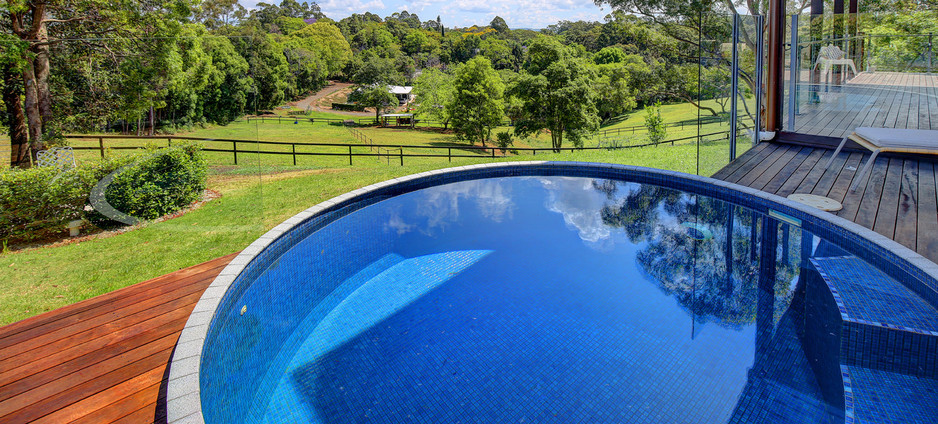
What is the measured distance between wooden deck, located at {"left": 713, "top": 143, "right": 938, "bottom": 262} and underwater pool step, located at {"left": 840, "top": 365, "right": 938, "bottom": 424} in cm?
134

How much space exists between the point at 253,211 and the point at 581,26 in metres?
76.5

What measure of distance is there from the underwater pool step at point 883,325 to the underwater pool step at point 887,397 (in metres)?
0.10

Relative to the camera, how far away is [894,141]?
501 cm

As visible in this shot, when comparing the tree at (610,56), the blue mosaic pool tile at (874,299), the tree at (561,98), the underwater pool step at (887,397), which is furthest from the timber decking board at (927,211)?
the tree at (610,56)

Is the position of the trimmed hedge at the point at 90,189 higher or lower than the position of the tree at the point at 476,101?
lower

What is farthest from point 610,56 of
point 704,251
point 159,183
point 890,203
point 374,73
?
point 159,183

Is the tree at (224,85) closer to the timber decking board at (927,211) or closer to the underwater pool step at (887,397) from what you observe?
the underwater pool step at (887,397)

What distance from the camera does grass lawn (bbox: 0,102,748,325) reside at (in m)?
4.06

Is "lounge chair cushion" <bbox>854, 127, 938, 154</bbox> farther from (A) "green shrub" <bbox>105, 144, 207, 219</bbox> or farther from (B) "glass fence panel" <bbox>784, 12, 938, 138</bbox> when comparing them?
(A) "green shrub" <bbox>105, 144, 207, 219</bbox>

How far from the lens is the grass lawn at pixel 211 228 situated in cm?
406

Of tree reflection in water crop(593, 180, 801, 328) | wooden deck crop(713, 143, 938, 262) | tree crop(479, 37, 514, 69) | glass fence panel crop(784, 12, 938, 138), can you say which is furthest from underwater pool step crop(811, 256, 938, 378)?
tree crop(479, 37, 514, 69)

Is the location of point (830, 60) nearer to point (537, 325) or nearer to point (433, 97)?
point (537, 325)

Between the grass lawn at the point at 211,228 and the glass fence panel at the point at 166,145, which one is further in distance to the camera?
the glass fence panel at the point at 166,145

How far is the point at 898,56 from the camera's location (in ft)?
20.7
